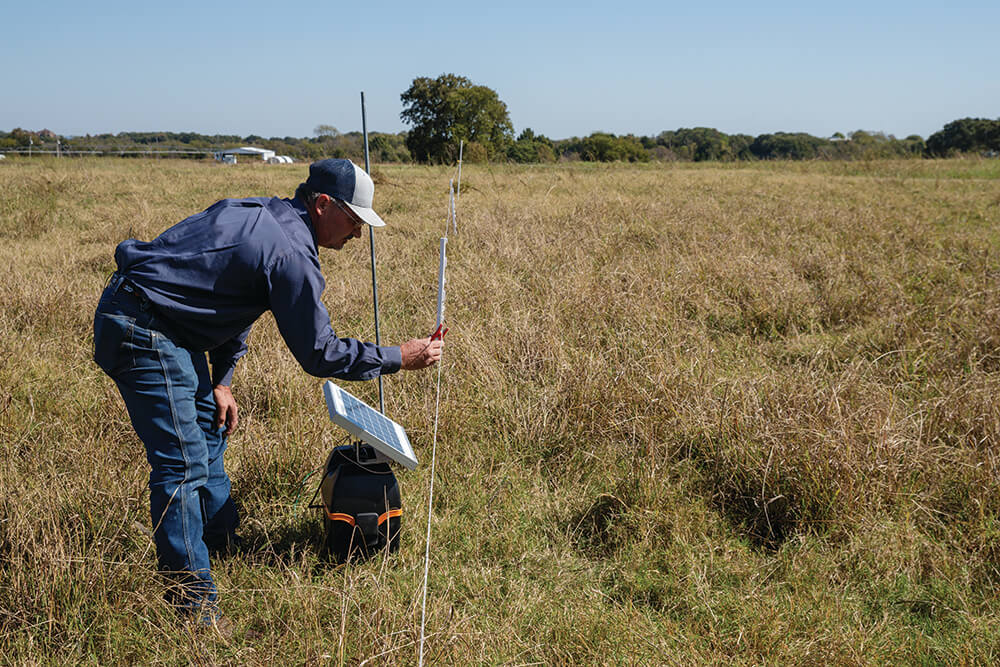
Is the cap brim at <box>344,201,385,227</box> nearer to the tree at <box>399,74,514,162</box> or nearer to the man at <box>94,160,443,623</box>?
the man at <box>94,160,443,623</box>

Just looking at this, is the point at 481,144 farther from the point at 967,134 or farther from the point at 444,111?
the point at 967,134

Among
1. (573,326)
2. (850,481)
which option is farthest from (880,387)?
(573,326)

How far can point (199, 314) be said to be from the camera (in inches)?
87.7

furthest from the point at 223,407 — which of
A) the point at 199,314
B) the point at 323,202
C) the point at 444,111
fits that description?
the point at 444,111

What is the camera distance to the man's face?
2.36 metres

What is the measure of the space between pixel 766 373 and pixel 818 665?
2.60 m

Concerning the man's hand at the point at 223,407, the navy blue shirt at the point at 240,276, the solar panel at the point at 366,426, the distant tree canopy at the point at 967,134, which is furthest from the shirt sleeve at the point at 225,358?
the distant tree canopy at the point at 967,134

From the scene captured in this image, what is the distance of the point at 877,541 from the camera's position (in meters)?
2.84

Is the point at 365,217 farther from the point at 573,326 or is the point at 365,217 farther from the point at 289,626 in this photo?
the point at 573,326

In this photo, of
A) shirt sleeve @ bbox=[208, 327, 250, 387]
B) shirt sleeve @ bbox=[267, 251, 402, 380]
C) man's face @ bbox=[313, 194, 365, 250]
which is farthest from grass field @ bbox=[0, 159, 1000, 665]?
man's face @ bbox=[313, 194, 365, 250]

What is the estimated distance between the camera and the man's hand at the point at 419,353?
2.50 m

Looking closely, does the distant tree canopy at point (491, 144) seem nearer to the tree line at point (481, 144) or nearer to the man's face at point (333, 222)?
the tree line at point (481, 144)

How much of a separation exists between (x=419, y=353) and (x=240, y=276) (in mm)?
697

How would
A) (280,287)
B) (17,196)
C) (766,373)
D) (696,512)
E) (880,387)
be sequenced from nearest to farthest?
1. (280,287)
2. (696,512)
3. (880,387)
4. (766,373)
5. (17,196)
